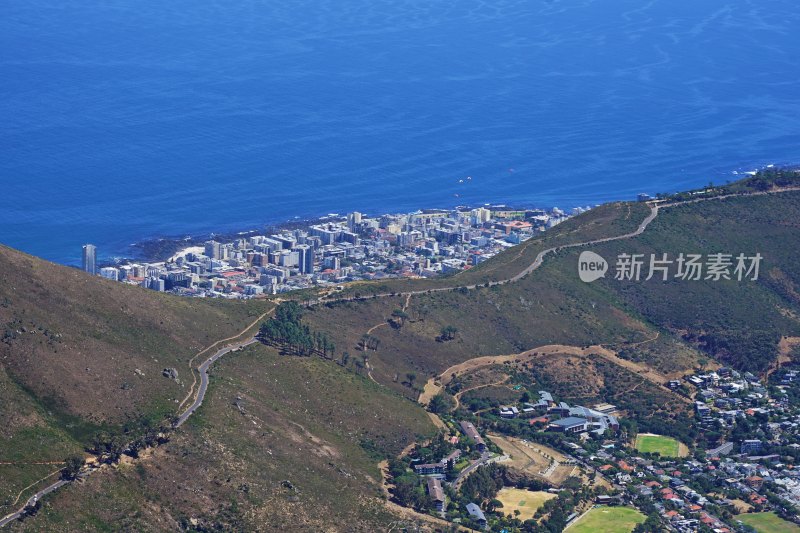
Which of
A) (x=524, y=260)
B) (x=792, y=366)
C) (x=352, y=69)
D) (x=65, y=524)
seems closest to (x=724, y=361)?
(x=792, y=366)

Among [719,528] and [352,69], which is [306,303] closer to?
[719,528]

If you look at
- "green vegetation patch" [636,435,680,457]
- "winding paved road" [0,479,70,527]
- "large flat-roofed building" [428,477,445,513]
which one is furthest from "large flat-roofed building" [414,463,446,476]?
"winding paved road" [0,479,70,527]

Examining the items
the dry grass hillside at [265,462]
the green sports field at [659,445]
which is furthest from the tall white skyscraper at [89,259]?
the green sports field at [659,445]

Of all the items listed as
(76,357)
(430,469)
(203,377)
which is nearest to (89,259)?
(203,377)

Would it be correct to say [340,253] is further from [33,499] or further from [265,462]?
[33,499]

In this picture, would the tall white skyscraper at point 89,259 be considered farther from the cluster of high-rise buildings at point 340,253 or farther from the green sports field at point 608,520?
the green sports field at point 608,520
